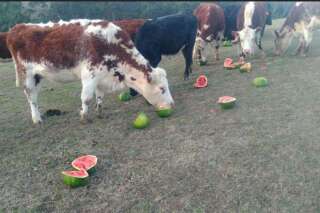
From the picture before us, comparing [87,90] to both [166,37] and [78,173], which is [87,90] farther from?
[166,37]

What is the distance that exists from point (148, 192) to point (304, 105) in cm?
441

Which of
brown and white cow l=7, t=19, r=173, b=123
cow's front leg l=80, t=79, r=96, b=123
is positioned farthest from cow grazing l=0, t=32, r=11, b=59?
cow's front leg l=80, t=79, r=96, b=123

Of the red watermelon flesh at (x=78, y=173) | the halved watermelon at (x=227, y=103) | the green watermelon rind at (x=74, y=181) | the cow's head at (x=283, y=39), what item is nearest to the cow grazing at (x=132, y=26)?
the halved watermelon at (x=227, y=103)

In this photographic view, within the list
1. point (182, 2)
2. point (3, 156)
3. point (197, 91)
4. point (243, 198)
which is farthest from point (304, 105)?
point (182, 2)

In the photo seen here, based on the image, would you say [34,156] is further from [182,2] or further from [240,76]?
[182,2]

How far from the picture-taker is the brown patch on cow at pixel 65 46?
805 cm

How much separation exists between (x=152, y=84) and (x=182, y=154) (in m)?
2.25

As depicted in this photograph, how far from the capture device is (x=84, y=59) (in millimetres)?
8039

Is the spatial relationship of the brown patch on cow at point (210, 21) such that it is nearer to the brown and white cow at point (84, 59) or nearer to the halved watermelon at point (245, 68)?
the halved watermelon at point (245, 68)

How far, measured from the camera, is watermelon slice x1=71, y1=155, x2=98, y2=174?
20.6ft

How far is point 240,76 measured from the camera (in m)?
11.3

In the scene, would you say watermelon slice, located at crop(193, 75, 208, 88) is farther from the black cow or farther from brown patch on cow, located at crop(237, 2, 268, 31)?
brown patch on cow, located at crop(237, 2, 268, 31)

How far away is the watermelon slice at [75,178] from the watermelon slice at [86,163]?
0.60 ft

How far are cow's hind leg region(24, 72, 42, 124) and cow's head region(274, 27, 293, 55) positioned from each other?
30.0 feet
